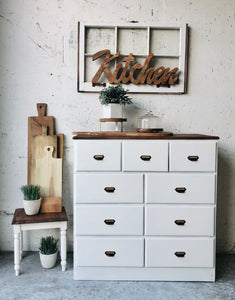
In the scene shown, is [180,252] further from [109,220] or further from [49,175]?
[49,175]

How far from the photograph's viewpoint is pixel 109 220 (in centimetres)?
252

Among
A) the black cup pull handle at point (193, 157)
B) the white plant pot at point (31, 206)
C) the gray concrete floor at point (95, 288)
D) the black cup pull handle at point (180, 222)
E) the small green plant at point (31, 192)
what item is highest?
the black cup pull handle at point (193, 157)

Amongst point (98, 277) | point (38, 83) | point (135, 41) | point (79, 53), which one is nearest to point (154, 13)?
point (135, 41)

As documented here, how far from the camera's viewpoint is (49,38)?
2959 millimetres

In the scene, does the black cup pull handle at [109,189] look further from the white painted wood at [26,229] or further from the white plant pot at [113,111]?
the white plant pot at [113,111]

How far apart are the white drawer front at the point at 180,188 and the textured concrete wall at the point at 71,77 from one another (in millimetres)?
676

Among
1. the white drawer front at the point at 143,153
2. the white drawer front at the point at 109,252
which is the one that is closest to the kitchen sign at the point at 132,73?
the white drawer front at the point at 143,153

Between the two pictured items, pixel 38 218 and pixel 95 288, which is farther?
pixel 38 218

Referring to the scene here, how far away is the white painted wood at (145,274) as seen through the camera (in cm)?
255

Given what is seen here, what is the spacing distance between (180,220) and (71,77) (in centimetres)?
158

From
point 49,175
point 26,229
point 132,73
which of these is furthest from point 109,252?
point 132,73

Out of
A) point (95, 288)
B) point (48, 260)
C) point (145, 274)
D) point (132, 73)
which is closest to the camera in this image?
point (95, 288)

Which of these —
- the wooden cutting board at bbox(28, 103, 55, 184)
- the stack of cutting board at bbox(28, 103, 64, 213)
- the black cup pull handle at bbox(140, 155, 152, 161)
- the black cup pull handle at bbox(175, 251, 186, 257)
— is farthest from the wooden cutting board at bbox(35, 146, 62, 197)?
the black cup pull handle at bbox(175, 251, 186, 257)

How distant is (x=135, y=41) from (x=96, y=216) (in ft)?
5.28
